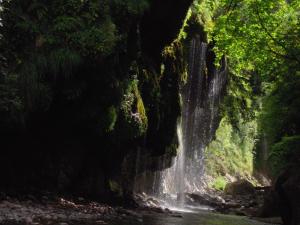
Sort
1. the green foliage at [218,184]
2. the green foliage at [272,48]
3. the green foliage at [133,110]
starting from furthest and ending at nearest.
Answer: the green foliage at [218,184] → the green foliage at [272,48] → the green foliage at [133,110]

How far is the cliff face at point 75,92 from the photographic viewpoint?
37.2 feet

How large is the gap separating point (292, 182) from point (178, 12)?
7.88 m

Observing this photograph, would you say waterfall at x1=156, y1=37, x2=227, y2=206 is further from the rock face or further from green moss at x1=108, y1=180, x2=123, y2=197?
the rock face

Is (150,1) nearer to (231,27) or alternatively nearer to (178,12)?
(178,12)

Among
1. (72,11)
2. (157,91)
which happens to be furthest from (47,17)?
(157,91)

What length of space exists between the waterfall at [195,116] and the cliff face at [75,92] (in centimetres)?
673

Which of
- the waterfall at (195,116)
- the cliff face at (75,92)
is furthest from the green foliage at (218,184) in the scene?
the cliff face at (75,92)

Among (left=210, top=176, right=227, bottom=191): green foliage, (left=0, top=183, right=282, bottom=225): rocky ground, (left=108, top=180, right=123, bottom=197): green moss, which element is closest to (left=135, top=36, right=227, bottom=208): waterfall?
(left=108, top=180, right=123, bottom=197): green moss

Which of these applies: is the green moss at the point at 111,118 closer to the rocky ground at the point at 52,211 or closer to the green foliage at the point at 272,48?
the rocky ground at the point at 52,211

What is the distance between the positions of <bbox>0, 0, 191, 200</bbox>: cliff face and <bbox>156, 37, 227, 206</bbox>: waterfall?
673 cm

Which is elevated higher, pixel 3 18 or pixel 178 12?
pixel 178 12

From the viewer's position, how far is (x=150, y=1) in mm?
15781

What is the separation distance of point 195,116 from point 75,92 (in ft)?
48.2

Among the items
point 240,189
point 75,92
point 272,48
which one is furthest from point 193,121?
point 75,92
